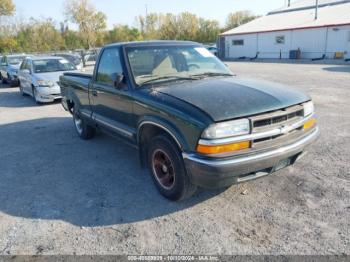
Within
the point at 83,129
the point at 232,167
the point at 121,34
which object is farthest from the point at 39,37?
the point at 232,167

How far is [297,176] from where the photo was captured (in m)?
3.99

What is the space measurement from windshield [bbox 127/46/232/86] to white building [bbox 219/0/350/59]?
78.8 feet

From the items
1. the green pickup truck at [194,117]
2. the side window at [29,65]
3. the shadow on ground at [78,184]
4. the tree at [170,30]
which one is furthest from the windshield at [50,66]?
the tree at [170,30]

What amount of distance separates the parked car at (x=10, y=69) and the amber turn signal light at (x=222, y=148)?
50.4 feet

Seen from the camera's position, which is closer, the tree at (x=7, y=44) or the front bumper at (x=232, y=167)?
the front bumper at (x=232, y=167)

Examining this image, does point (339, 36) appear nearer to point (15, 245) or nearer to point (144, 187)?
point (144, 187)

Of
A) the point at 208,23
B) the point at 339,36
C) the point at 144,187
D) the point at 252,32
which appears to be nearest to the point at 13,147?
the point at 144,187

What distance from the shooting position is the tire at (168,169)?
10.4 feet

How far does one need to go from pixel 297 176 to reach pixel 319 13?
106 ft

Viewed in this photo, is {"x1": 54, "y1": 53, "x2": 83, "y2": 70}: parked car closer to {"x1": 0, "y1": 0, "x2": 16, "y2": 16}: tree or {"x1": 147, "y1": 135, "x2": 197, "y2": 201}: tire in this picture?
{"x1": 147, "y1": 135, "x2": 197, "y2": 201}: tire

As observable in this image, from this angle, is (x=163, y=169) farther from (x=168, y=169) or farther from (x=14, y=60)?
(x=14, y=60)

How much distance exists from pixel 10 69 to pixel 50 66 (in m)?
6.40

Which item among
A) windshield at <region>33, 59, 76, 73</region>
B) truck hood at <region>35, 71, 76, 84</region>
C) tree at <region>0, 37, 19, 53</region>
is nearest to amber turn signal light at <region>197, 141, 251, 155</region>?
truck hood at <region>35, 71, 76, 84</region>

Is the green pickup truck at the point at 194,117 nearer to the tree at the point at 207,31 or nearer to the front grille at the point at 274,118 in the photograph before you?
the front grille at the point at 274,118
